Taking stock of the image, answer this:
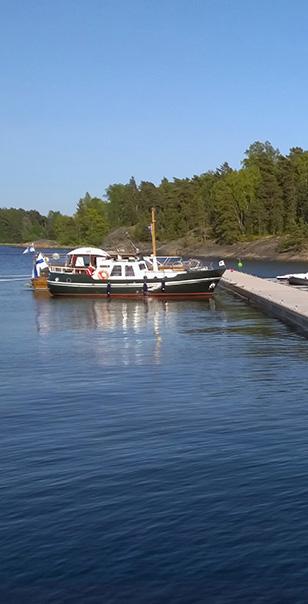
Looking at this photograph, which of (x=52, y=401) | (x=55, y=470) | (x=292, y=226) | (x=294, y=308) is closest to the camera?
(x=55, y=470)

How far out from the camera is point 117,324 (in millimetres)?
42125

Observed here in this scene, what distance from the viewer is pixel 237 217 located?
187 m

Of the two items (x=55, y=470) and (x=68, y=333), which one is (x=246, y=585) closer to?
(x=55, y=470)

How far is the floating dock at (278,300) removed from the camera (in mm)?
38400

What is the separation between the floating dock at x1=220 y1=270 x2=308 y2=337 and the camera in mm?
38400

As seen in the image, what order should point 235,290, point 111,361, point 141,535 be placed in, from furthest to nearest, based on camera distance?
point 235,290 → point 111,361 → point 141,535

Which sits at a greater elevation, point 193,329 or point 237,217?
point 237,217

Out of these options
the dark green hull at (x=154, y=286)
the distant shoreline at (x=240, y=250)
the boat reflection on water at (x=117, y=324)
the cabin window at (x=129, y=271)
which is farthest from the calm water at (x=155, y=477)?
the distant shoreline at (x=240, y=250)

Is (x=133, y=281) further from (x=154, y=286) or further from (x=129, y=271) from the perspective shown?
(x=154, y=286)

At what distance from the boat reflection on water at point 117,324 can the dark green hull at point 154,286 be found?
113 centimetres

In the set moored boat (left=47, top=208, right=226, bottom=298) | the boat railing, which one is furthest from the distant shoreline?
moored boat (left=47, top=208, right=226, bottom=298)

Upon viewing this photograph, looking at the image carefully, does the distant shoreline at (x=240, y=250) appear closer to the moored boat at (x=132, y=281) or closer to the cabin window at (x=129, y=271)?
the moored boat at (x=132, y=281)

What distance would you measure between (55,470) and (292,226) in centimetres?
15630

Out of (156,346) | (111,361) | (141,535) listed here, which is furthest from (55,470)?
(156,346)
